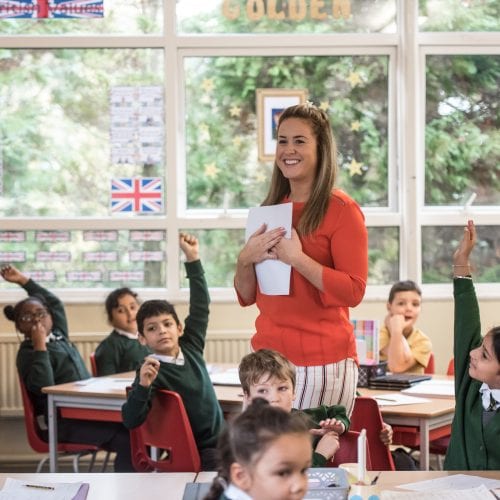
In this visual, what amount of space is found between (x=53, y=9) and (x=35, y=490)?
4.15m

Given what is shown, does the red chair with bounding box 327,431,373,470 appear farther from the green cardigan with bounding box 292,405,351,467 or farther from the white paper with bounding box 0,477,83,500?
the white paper with bounding box 0,477,83,500

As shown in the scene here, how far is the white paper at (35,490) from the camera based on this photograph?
246 cm

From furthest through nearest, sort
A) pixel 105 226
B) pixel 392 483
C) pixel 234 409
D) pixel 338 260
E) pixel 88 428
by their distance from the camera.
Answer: pixel 105 226, pixel 88 428, pixel 234 409, pixel 338 260, pixel 392 483

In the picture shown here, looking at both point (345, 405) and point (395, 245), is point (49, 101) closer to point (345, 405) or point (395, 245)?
point (395, 245)

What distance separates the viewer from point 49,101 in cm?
615

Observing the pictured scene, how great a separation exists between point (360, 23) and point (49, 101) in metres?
1.97

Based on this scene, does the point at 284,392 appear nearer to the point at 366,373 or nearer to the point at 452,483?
the point at 452,483

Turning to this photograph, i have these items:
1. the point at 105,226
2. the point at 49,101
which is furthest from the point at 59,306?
the point at 49,101

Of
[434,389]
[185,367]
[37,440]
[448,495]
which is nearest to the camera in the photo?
[448,495]

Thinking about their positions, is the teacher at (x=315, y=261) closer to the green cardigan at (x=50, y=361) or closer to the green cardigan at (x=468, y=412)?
the green cardigan at (x=468, y=412)

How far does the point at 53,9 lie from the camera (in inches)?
239

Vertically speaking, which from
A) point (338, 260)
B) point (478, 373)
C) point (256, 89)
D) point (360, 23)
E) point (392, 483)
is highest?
point (360, 23)

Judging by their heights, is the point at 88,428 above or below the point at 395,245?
below

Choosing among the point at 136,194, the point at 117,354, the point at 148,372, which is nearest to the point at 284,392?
the point at 148,372
